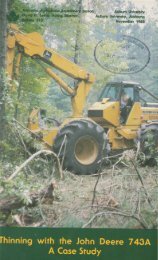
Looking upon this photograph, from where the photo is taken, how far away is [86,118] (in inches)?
324

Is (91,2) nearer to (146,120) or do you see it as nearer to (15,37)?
(15,37)

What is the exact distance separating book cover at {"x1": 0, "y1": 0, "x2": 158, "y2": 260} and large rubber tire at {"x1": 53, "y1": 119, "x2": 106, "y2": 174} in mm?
15

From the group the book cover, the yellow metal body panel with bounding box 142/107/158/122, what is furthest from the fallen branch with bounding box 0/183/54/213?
the yellow metal body panel with bounding box 142/107/158/122

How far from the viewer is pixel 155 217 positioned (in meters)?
5.11

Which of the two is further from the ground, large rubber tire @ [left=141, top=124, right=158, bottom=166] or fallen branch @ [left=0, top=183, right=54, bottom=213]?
fallen branch @ [left=0, top=183, right=54, bottom=213]

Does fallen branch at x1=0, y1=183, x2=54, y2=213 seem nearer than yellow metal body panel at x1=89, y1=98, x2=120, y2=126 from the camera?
Yes

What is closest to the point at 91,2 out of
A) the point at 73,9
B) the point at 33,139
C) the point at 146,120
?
the point at 73,9

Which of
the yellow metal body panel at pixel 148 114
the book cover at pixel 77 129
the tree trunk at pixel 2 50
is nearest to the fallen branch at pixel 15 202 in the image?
the book cover at pixel 77 129

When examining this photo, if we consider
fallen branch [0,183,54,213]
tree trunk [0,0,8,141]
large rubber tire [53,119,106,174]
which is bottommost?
large rubber tire [53,119,106,174]

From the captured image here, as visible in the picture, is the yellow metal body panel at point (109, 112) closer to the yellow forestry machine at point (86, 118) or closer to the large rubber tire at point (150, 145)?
the yellow forestry machine at point (86, 118)

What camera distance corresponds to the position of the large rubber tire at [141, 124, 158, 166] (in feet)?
24.3

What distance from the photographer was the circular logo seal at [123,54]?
654 cm

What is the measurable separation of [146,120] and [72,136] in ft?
6.34

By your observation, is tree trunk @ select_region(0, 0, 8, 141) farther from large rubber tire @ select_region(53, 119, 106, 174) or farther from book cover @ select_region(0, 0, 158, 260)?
large rubber tire @ select_region(53, 119, 106, 174)
